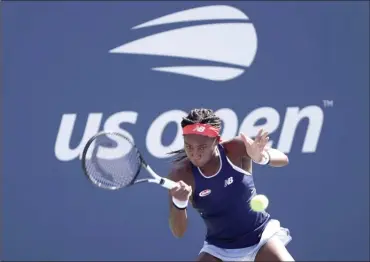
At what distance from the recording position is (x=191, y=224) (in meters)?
6.87

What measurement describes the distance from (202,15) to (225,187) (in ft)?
8.43

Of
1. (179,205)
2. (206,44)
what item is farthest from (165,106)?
(179,205)

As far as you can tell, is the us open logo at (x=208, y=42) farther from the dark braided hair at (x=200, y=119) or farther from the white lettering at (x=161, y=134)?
the dark braided hair at (x=200, y=119)

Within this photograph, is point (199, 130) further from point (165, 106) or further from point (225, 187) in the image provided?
point (165, 106)

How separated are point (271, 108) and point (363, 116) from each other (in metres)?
0.87

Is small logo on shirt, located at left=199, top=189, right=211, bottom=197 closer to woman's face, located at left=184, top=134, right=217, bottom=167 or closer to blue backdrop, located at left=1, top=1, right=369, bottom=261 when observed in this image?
woman's face, located at left=184, top=134, right=217, bottom=167

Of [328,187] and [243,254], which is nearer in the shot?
[243,254]

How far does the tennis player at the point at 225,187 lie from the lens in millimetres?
4469

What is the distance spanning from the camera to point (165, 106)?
677 centimetres

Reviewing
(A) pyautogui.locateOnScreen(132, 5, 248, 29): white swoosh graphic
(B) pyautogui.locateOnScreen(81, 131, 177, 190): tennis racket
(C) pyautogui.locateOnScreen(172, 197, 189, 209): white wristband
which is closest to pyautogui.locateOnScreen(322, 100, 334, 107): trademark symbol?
(A) pyautogui.locateOnScreen(132, 5, 248, 29): white swoosh graphic

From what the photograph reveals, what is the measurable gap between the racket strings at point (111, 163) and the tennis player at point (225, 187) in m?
0.25

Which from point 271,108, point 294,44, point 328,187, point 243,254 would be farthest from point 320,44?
point 243,254

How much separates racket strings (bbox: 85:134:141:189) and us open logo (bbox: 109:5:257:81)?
2.34 metres

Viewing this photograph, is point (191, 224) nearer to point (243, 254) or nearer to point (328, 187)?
point (328, 187)
